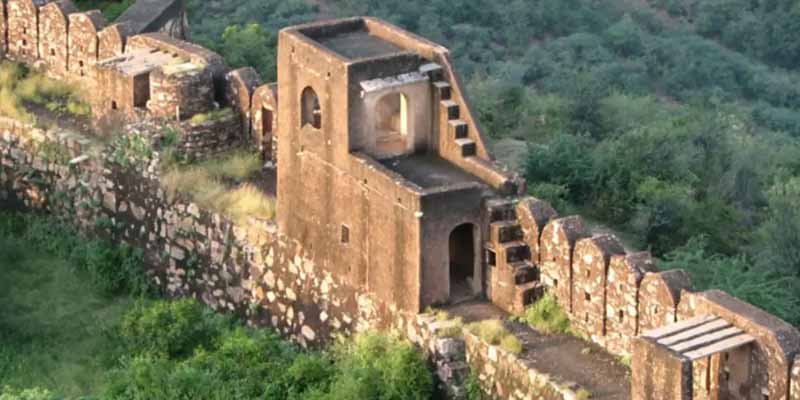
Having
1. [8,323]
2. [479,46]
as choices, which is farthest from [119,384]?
[479,46]

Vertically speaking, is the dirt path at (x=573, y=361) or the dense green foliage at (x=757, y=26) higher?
the dirt path at (x=573, y=361)

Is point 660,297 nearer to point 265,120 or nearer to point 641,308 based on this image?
point 641,308

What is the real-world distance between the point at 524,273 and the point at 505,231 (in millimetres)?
501

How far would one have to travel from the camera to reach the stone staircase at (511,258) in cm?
2539

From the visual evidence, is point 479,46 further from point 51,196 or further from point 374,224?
point 374,224

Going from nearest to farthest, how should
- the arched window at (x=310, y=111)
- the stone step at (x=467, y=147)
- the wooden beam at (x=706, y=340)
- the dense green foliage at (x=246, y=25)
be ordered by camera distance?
the wooden beam at (x=706, y=340) < the stone step at (x=467, y=147) < the arched window at (x=310, y=111) < the dense green foliage at (x=246, y=25)

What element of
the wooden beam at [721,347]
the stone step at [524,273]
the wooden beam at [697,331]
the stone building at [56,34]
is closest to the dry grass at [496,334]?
the stone step at [524,273]

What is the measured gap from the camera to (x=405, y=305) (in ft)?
85.1

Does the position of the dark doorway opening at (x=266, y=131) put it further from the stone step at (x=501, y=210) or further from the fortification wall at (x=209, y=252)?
the stone step at (x=501, y=210)

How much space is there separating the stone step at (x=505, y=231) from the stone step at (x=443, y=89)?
1.89m

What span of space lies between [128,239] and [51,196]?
150 cm

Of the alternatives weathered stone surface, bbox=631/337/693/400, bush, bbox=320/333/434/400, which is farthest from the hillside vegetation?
weathered stone surface, bbox=631/337/693/400

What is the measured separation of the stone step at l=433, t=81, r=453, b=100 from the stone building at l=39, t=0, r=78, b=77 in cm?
738

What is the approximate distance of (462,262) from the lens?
1043 inches
